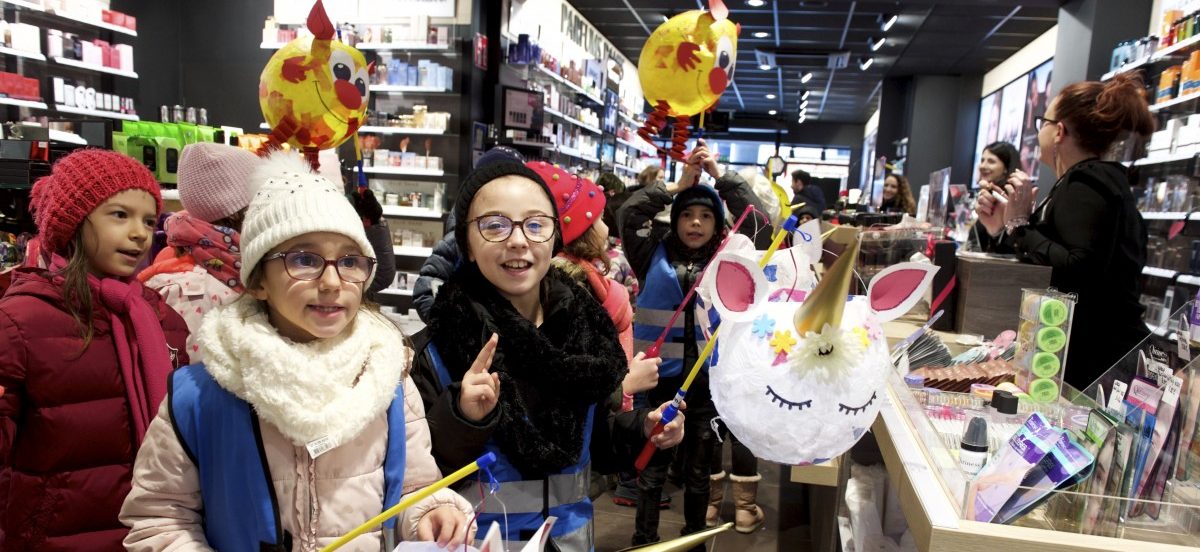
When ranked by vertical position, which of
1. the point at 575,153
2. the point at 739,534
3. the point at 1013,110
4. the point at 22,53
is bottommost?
the point at 739,534

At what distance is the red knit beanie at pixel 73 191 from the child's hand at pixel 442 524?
1251mm

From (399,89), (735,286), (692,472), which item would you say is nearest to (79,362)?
(735,286)

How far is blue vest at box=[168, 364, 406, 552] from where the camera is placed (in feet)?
3.92

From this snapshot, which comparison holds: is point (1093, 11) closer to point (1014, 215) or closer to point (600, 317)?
point (1014, 215)

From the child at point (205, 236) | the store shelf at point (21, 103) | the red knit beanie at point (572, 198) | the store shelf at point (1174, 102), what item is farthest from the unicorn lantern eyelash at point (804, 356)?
the store shelf at point (21, 103)

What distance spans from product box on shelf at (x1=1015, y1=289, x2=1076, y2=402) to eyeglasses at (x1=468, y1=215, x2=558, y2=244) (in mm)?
1324

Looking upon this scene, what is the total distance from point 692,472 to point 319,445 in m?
2.23

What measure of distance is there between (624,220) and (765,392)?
7.64 ft

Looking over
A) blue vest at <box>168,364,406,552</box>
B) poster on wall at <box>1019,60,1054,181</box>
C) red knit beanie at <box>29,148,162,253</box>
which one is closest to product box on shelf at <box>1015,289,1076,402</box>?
blue vest at <box>168,364,406,552</box>

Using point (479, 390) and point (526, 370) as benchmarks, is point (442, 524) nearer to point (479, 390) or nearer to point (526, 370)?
point (479, 390)

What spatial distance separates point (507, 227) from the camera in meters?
1.52

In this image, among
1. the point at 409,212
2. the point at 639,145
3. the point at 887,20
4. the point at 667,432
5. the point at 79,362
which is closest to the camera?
the point at 667,432

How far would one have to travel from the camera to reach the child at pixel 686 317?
313cm

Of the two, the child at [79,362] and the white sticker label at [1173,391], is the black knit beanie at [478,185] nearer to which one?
the child at [79,362]
